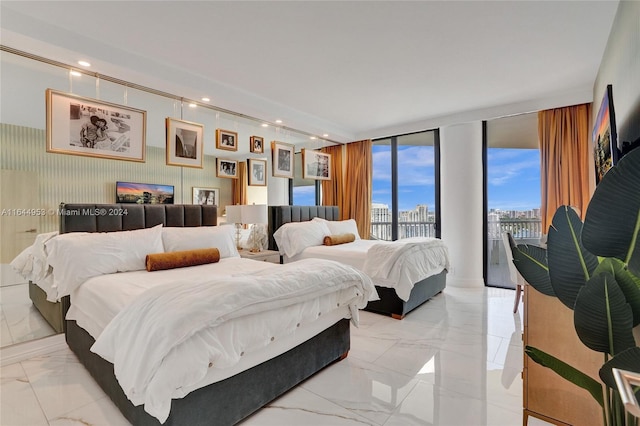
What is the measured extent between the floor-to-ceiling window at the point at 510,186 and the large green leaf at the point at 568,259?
3.87 metres

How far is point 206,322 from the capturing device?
1.49m

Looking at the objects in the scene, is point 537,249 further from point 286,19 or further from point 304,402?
point 286,19

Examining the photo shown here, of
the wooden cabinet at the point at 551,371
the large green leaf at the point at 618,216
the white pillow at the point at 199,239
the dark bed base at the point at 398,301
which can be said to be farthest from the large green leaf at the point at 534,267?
the white pillow at the point at 199,239

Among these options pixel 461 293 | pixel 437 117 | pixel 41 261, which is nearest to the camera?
pixel 41 261


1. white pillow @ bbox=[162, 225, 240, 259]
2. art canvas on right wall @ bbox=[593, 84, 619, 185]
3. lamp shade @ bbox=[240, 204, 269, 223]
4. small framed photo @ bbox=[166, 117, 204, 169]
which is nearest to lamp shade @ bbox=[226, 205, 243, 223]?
lamp shade @ bbox=[240, 204, 269, 223]

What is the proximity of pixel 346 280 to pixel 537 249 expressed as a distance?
1.31m

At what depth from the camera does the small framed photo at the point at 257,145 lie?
4436mm

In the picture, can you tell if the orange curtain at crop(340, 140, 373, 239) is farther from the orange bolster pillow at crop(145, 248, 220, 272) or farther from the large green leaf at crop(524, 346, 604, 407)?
the large green leaf at crop(524, 346, 604, 407)

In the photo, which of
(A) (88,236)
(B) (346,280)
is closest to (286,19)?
(B) (346,280)

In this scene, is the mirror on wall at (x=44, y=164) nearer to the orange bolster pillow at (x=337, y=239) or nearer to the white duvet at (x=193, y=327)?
the white duvet at (x=193, y=327)

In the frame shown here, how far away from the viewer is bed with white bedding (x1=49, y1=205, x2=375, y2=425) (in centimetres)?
141

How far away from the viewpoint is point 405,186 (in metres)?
5.74

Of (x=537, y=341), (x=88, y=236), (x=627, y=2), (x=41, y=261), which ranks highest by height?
(x=627, y=2)

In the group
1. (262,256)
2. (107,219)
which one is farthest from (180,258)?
(262,256)
